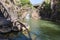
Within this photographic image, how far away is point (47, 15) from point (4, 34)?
35.4 m

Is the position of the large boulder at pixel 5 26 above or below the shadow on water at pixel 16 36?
above

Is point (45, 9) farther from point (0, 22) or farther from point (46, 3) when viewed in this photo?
point (0, 22)

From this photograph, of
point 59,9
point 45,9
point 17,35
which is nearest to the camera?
point 17,35

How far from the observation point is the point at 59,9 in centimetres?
4600

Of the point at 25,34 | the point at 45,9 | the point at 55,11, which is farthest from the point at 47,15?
the point at 25,34

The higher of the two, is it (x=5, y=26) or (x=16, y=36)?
(x=5, y=26)

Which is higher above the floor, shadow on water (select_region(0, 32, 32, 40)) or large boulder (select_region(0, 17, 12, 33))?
large boulder (select_region(0, 17, 12, 33))

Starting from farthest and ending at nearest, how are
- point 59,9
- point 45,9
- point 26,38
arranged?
A: point 45,9
point 59,9
point 26,38

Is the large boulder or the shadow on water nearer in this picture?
the shadow on water

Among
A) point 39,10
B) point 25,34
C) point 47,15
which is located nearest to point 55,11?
point 47,15

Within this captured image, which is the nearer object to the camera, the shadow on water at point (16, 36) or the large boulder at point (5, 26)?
the shadow on water at point (16, 36)

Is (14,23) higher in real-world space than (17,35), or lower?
higher

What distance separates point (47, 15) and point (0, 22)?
114 feet

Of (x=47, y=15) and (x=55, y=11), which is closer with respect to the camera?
(x=55, y=11)
